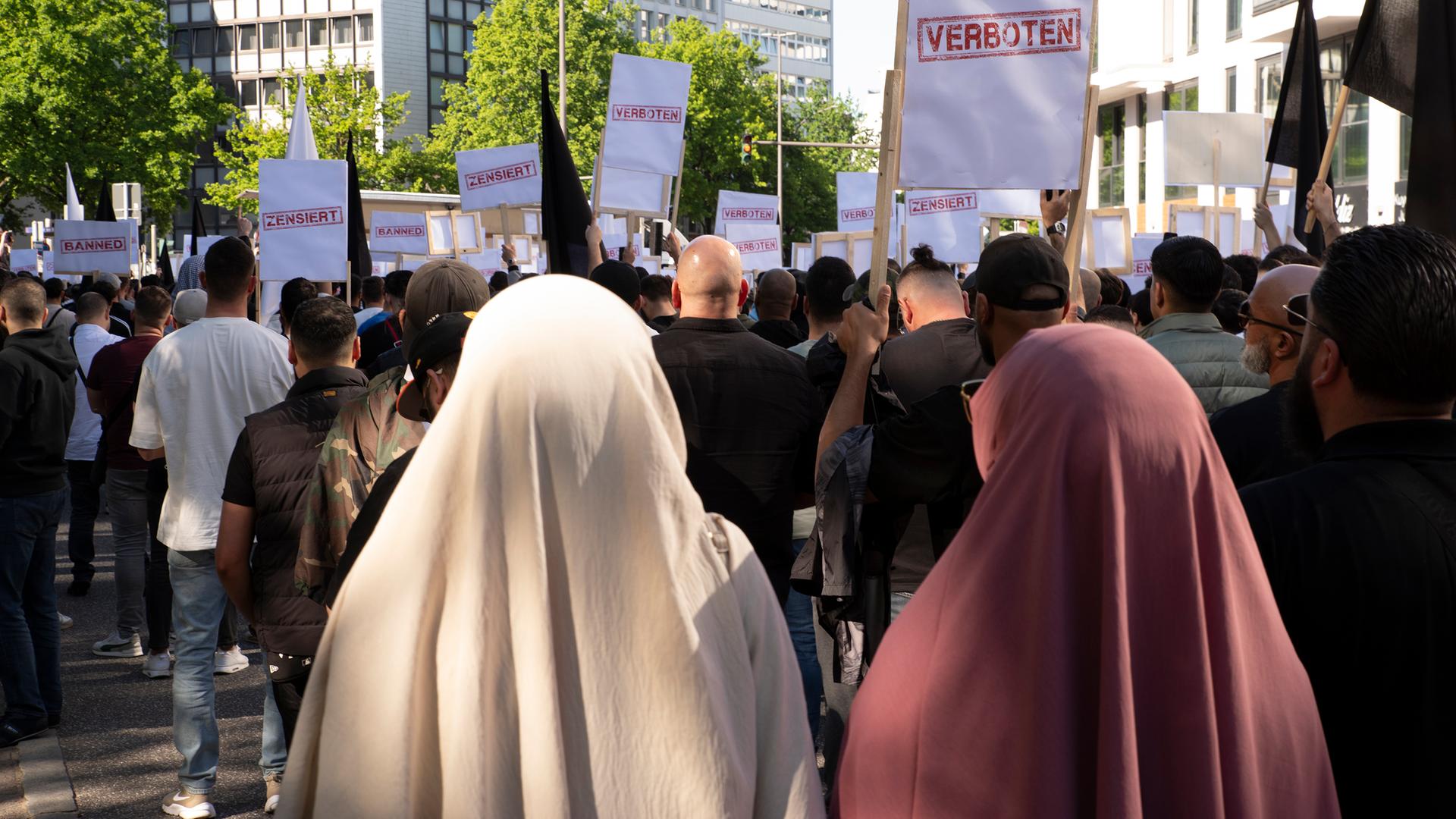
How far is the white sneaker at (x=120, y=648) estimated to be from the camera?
8.33 meters

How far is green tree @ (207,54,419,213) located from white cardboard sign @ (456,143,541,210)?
45.2 metres

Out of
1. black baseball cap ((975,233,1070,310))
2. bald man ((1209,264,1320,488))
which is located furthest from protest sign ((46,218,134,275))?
bald man ((1209,264,1320,488))

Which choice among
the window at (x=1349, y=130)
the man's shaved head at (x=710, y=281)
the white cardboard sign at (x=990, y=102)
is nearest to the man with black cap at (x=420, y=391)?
the man's shaved head at (x=710, y=281)

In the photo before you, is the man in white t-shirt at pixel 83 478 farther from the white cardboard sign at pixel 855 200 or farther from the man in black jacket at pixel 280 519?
the white cardboard sign at pixel 855 200

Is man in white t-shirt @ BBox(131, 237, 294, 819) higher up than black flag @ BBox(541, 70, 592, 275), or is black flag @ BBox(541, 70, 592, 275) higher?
black flag @ BBox(541, 70, 592, 275)

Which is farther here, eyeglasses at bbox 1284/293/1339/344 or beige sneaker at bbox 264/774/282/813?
beige sneaker at bbox 264/774/282/813

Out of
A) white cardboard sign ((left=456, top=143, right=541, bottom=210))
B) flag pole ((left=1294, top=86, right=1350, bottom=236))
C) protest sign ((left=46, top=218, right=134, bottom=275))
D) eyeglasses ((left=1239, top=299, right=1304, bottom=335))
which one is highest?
white cardboard sign ((left=456, top=143, right=541, bottom=210))

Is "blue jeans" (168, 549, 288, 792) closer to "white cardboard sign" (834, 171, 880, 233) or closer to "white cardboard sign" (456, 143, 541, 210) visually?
"white cardboard sign" (456, 143, 541, 210)

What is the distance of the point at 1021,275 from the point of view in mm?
3699

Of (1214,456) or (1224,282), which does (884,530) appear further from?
(1224,282)

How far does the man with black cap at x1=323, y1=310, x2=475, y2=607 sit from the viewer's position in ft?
10.9

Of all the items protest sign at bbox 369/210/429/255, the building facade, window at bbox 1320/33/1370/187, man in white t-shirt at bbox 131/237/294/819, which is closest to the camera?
man in white t-shirt at bbox 131/237/294/819

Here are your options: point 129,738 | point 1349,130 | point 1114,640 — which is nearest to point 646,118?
point 129,738

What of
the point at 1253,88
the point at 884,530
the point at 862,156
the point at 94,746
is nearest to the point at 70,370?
the point at 94,746
